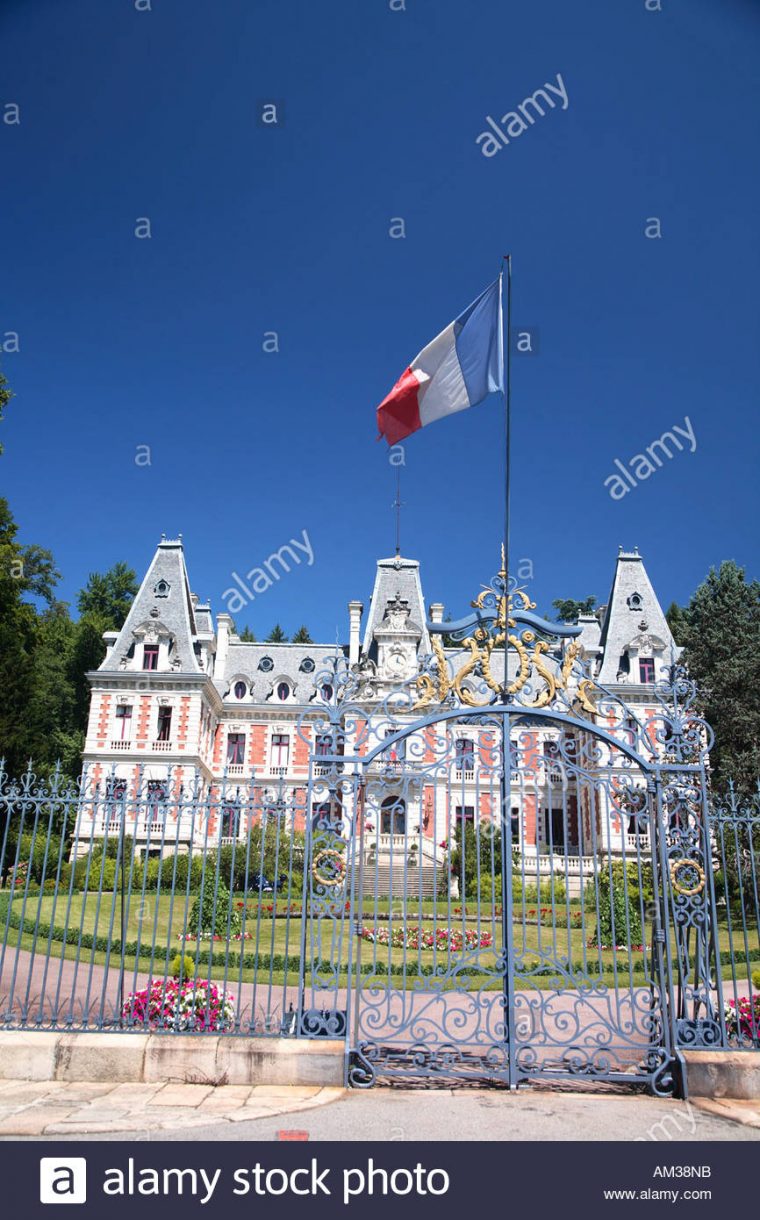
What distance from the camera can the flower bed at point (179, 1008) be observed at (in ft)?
26.0

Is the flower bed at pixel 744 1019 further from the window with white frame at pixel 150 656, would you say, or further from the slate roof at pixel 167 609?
the window with white frame at pixel 150 656

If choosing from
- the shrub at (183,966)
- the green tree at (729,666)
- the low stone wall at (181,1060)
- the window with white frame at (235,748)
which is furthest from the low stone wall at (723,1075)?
the window with white frame at (235,748)

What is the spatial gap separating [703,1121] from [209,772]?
122ft

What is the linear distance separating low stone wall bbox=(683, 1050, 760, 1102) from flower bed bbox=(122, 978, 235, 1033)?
4.29 meters

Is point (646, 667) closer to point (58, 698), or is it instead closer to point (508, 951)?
point (58, 698)

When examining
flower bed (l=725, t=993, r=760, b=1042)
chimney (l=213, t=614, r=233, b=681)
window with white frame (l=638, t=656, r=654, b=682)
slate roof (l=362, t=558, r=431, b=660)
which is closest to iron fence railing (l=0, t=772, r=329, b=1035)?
flower bed (l=725, t=993, r=760, b=1042)

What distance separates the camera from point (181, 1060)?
24.6 ft

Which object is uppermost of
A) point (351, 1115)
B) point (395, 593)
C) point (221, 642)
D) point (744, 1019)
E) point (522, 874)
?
point (395, 593)

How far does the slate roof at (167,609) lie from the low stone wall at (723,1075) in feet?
114

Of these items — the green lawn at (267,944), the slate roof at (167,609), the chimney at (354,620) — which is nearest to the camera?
the green lawn at (267,944)

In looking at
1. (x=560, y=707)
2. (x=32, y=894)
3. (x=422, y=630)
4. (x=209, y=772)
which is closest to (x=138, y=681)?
(x=209, y=772)

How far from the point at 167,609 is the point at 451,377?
34.4m

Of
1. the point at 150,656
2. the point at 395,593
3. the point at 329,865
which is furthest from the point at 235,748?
the point at 329,865

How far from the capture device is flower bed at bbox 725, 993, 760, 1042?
8000 mm
